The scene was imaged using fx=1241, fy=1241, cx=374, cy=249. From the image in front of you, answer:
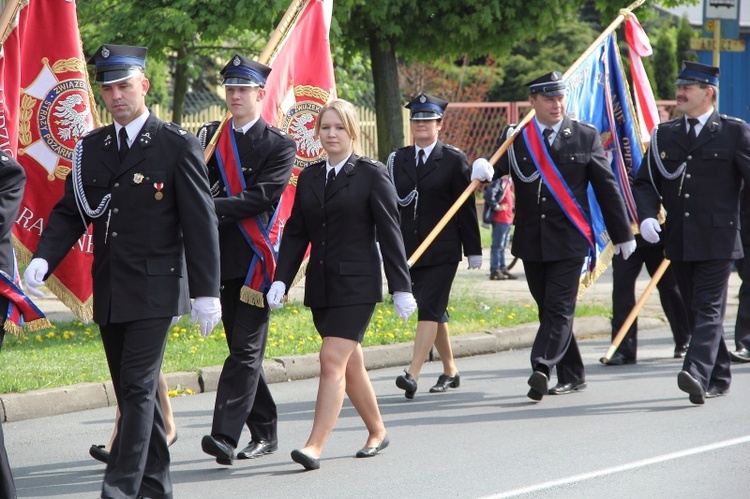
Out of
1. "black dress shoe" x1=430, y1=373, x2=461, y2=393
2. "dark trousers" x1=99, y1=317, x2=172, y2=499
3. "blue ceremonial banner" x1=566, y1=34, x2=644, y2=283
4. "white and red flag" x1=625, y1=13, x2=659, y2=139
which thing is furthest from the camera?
"white and red flag" x1=625, y1=13, x2=659, y2=139

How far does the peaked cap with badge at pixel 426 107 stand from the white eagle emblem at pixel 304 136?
962 mm

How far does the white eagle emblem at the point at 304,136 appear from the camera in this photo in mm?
7848

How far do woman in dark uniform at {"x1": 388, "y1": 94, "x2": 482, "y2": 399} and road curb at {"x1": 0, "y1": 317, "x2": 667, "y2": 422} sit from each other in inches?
49.0

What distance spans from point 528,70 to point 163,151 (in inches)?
1055

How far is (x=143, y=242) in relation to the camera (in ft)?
17.9

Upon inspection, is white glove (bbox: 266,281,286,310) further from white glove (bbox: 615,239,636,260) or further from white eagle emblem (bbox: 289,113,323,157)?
white glove (bbox: 615,239,636,260)

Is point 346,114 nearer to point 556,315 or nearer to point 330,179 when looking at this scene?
point 330,179

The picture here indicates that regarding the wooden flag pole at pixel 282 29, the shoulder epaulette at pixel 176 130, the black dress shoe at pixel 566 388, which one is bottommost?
the black dress shoe at pixel 566 388

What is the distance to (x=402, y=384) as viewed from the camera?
8.38 meters

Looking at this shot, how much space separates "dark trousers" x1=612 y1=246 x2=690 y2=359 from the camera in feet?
32.8

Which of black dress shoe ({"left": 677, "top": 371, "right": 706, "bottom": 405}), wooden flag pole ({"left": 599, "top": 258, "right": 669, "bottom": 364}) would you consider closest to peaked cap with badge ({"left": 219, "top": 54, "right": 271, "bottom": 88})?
black dress shoe ({"left": 677, "top": 371, "right": 706, "bottom": 405})

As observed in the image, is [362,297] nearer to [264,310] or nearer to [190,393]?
[264,310]

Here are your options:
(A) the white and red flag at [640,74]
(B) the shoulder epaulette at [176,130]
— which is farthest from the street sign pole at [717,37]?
(B) the shoulder epaulette at [176,130]

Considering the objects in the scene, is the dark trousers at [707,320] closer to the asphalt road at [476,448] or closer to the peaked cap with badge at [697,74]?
the asphalt road at [476,448]
